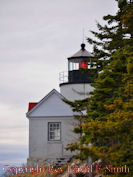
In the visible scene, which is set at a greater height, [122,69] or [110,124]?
[122,69]

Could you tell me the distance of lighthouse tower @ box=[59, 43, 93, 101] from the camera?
1116 inches

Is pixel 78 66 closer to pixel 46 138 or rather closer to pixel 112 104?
pixel 46 138

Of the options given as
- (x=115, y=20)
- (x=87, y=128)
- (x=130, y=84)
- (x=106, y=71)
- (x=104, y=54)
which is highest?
Result: (x=115, y=20)

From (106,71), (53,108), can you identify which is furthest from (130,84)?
(53,108)

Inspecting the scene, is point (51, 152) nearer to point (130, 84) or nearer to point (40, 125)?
point (40, 125)

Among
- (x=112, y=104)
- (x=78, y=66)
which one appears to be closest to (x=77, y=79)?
(x=78, y=66)

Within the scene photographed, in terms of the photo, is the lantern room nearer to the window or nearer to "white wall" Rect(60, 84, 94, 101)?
"white wall" Rect(60, 84, 94, 101)

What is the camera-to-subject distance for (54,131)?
83.7ft

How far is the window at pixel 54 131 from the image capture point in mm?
25500

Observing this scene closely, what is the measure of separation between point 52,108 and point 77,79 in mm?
4779

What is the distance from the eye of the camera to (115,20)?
1981 centimetres

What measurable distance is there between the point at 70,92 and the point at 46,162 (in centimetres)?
614

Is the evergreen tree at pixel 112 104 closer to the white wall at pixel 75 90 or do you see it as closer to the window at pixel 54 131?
the window at pixel 54 131

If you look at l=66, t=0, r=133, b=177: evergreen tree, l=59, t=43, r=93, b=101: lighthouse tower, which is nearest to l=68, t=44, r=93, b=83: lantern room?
l=59, t=43, r=93, b=101: lighthouse tower
